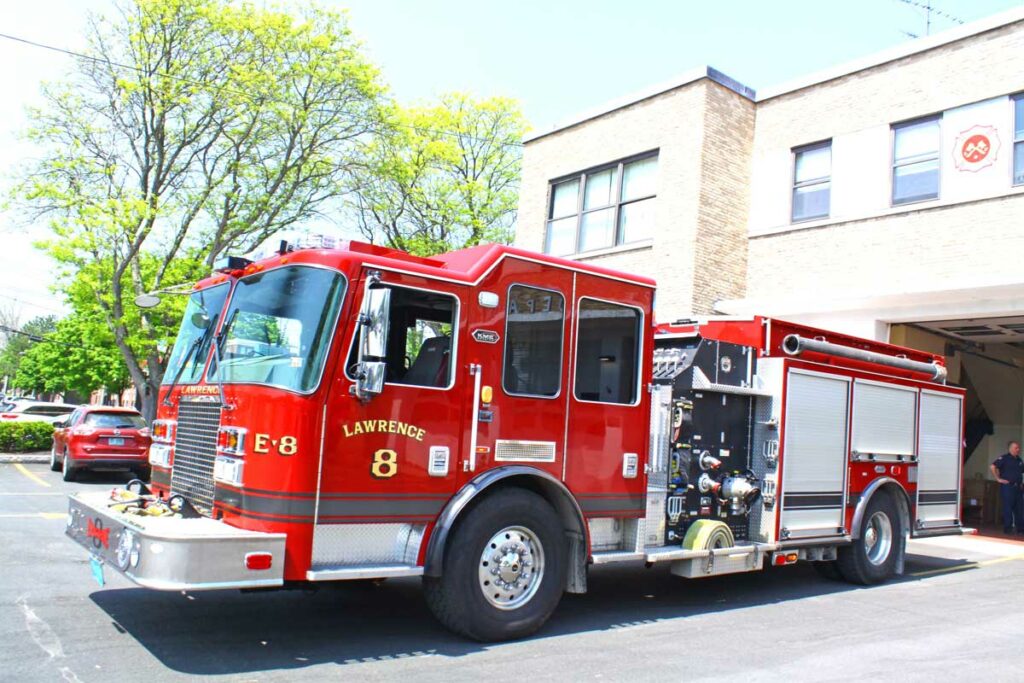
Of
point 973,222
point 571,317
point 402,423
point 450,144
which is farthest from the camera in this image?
point 450,144

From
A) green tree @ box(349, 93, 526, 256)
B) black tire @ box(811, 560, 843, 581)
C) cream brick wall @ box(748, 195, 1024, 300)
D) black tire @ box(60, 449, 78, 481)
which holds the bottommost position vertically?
black tire @ box(60, 449, 78, 481)

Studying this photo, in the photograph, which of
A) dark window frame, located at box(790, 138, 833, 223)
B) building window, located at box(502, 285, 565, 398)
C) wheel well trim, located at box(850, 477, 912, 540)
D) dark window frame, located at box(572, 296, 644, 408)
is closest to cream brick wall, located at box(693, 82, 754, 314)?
dark window frame, located at box(790, 138, 833, 223)

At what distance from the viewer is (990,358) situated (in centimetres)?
1764

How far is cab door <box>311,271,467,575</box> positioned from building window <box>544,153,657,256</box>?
38.1 feet

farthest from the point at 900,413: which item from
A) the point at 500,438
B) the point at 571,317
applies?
the point at 500,438

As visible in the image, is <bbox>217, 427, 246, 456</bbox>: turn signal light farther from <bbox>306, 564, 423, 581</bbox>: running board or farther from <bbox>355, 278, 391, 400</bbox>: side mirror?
<bbox>306, 564, 423, 581</bbox>: running board

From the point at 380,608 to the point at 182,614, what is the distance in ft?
4.96

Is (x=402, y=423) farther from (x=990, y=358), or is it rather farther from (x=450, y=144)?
(x=450, y=144)

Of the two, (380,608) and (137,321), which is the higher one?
(137,321)

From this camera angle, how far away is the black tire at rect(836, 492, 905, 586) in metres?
9.18

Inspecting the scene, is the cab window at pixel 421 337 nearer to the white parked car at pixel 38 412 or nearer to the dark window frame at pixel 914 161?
the dark window frame at pixel 914 161

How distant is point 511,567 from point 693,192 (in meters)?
11.3

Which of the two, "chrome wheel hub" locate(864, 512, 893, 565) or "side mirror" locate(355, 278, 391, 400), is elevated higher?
"side mirror" locate(355, 278, 391, 400)

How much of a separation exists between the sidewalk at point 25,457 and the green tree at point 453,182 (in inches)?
521
